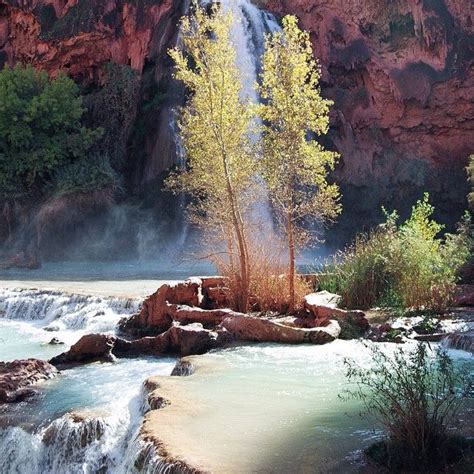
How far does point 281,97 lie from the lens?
42.6ft

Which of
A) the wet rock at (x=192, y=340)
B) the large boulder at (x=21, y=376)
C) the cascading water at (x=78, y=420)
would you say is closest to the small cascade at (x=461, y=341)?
the wet rock at (x=192, y=340)

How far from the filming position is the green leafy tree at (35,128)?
27344mm

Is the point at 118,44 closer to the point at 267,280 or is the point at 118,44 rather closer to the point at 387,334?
the point at 267,280

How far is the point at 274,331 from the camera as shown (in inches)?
436

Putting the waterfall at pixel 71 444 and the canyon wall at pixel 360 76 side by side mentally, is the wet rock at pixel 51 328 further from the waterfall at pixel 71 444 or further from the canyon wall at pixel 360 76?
the canyon wall at pixel 360 76

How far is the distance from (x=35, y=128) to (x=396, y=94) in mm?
15531

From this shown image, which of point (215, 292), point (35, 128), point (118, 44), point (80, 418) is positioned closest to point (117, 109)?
point (118, 44)

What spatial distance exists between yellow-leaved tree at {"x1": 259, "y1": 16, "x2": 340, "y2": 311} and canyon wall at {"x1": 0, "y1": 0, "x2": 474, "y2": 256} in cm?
1559

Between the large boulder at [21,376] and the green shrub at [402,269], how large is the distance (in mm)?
6124

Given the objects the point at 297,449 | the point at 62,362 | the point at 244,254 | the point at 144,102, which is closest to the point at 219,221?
the point at 244,254

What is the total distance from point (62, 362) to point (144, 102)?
21.8m

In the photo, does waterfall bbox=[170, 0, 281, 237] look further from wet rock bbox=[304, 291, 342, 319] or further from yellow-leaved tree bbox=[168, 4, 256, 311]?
wet rock bbox=[304, 291, 342, 319]

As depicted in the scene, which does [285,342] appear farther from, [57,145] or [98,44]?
[98,44]

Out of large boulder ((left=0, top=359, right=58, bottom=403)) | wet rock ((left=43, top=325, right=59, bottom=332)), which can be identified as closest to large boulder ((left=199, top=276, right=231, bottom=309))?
wet rock ((left=43, top=325, right=59, bottom=332))
